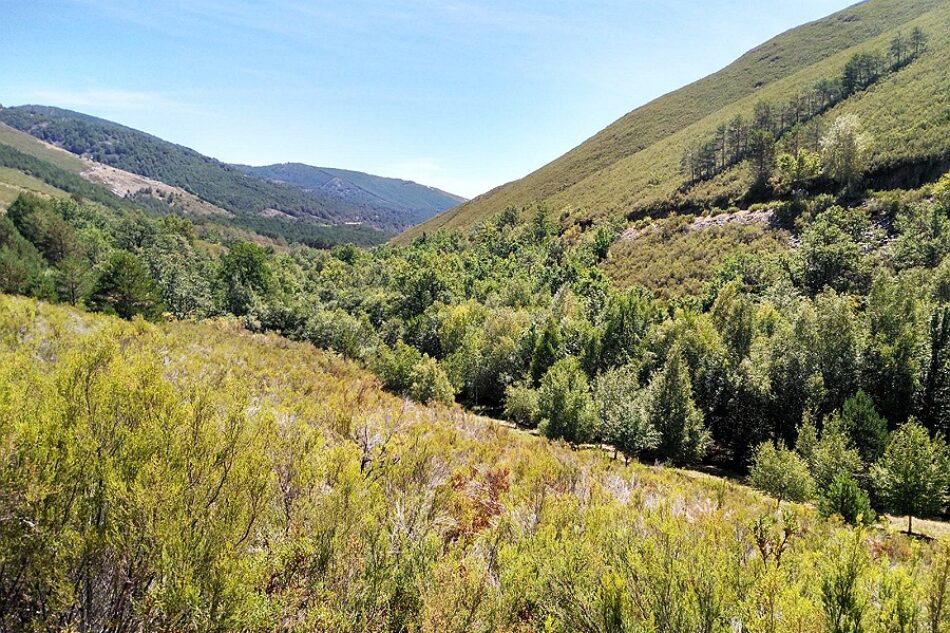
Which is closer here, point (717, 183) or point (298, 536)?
point (298, 536)

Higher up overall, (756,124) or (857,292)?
(756,124)

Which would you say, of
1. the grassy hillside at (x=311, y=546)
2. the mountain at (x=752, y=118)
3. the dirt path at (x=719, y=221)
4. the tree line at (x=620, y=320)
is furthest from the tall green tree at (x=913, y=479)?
the mountain at (x=752, y=118)

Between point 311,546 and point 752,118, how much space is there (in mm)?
124969

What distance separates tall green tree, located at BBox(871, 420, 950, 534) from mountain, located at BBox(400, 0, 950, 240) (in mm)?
60740

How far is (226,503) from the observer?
4.66 meters

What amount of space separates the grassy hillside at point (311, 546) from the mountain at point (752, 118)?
84.0 m

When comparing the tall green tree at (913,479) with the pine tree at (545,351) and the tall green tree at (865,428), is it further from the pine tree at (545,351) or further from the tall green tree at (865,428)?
the pine tree at (545,351)

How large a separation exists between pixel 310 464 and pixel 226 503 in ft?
5.58

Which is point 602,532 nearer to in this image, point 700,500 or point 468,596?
point 468,596

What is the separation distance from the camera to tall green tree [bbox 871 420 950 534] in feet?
71.6

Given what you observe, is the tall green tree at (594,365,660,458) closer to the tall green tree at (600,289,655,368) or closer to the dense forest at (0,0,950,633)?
the dense forest at (0,0,950,633)

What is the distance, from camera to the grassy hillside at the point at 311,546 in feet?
13.5

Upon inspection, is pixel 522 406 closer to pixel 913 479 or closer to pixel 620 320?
pixel 620 320

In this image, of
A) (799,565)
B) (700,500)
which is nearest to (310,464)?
(799,565)
